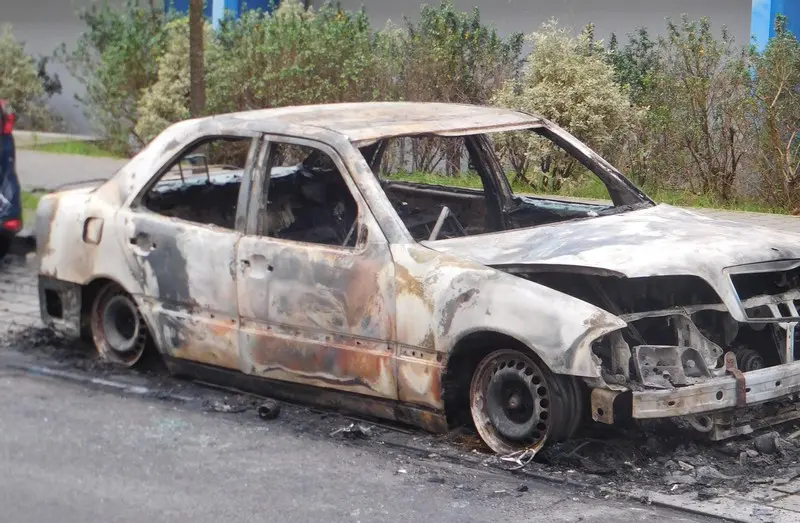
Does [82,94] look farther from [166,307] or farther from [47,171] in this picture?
[166,307]

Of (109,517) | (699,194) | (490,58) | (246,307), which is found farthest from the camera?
(490,58)

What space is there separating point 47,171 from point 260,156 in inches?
428

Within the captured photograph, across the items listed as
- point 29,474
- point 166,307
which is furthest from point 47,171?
point 29,474

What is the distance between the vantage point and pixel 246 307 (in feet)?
21.3

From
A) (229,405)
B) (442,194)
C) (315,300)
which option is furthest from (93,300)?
(442,194)

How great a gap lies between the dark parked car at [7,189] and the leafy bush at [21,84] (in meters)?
12.3

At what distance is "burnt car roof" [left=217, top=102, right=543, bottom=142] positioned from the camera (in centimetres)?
650

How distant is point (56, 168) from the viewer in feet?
56.0

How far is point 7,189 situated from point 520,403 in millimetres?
6714

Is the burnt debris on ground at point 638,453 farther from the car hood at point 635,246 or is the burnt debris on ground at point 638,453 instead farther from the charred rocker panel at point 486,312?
the car hood at point 635,246

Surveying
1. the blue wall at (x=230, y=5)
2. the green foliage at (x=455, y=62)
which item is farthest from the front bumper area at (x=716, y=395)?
the blue wall at (x=230, y=5)

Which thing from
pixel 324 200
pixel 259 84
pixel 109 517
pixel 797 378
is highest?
pixel 259 84

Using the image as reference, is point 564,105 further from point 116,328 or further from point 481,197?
point 116,328

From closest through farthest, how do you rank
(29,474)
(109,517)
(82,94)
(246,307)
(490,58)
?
1. (109,517)
2. (29,474)
3. (246,307)
4. (490,58)
5. (82,94)
